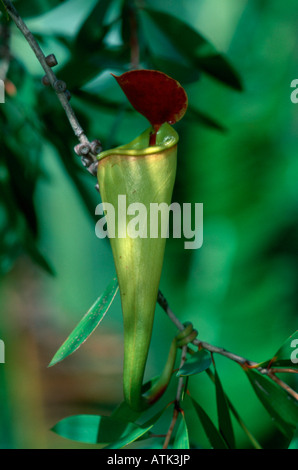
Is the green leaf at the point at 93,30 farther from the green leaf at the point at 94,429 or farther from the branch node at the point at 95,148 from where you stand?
the green leaf at the point at 94,429

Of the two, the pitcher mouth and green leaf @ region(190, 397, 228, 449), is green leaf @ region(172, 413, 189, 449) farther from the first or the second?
the pitcher mouth

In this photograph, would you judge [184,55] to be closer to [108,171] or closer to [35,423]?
[108,171]

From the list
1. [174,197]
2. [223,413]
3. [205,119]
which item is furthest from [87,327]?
[205,119]

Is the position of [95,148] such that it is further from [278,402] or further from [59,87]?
[278,402]

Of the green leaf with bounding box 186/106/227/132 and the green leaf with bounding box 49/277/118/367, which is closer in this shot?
the green leaf with bounding box 49/277/118/367

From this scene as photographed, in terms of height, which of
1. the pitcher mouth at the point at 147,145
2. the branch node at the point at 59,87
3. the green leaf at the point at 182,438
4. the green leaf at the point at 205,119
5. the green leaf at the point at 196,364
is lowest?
the green leaf at the point at 182,438

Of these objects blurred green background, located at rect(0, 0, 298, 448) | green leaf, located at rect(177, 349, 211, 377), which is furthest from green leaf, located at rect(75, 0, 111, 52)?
green leaf, located at rect(177, 349, 211, 377)

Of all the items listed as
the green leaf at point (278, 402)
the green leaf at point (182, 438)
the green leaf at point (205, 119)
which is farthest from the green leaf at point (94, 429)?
the green leaf at point (205, 119)
